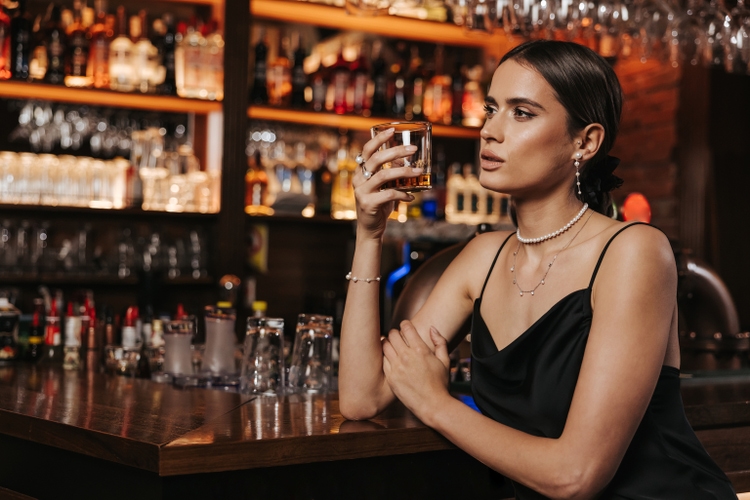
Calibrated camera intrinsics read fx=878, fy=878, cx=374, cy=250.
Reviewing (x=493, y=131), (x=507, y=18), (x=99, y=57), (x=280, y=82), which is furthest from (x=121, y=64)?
(x=493, y=131)

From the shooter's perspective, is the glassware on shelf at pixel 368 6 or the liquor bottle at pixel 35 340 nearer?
the liquor bottle at pixel 35 340

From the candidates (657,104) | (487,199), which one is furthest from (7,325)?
(657,104)

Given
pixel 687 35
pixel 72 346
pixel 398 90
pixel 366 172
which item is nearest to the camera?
pixel 366 172

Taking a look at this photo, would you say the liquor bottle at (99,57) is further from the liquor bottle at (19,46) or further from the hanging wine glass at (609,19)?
the hanging wine glass at (609,19)

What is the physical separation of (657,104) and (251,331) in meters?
3.19

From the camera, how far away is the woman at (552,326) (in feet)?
4.16

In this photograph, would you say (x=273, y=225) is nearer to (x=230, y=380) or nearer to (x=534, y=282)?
(x=230, y=380)

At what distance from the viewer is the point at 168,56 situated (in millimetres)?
3975

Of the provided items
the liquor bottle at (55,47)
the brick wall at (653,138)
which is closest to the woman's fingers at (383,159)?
the liquor bottle at (55,47)

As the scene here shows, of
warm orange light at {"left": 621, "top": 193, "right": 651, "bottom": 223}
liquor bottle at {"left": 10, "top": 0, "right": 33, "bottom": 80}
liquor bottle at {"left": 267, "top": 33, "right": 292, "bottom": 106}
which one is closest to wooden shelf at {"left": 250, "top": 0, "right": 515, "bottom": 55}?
liquor bottle at {"left": 267, "top": 33, "right": 292, "bottom": 106}

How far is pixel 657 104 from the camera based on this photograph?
175 inches

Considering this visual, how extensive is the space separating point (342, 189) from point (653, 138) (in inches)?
63.0

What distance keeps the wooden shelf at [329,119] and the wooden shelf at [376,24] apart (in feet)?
1.53

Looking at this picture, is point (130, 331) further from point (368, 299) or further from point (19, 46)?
point (19, 46)
